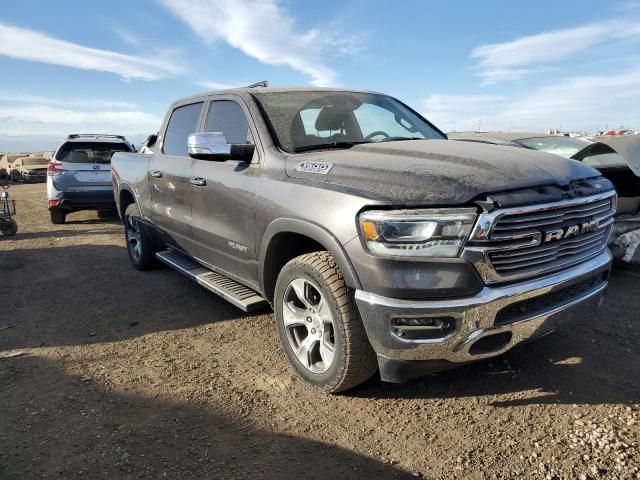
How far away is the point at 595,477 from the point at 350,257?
5.06ft

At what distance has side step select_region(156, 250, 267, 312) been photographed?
354 cm

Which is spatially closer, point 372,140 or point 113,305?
point 372,140

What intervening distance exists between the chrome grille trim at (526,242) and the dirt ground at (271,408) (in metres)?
0.88

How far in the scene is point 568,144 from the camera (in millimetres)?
6793

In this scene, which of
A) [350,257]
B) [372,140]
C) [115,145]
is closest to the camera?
[350,257]

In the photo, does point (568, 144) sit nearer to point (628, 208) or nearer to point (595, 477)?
point (628, 208)

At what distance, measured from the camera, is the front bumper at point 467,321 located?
234 centimetres

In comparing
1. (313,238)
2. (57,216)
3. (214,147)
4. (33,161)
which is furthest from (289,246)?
(33,161)

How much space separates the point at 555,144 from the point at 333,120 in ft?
14.9

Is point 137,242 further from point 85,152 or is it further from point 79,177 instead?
point 85,152

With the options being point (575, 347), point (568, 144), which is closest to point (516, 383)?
point (575, 347)

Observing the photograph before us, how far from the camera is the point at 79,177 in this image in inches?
370

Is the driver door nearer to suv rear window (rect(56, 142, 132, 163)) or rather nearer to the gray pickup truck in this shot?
the gray pickup truck

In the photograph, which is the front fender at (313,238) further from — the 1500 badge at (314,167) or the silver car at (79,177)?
the silver car at (79,177)
